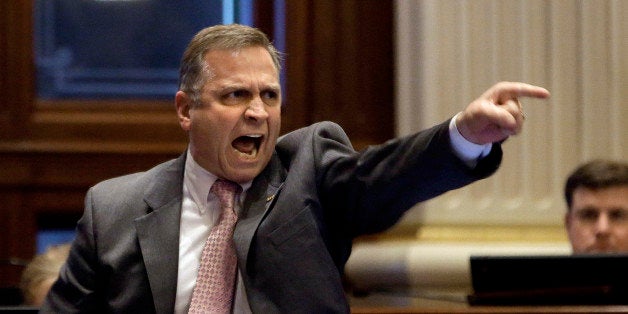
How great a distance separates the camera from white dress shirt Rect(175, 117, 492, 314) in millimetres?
2605

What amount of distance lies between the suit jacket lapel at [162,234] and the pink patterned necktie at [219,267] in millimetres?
61

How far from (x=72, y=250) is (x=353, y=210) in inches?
26.6

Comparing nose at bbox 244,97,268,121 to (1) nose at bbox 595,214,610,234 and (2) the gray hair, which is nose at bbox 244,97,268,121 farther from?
(1) nose at bbox 595,214,610,234

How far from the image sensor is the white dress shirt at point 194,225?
8.55ft

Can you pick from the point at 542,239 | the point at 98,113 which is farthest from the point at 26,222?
the point at 542,239

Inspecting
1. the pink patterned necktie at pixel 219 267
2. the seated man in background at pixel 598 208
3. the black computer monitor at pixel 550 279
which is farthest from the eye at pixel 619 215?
the pink patterned necktie at pixel 219 267

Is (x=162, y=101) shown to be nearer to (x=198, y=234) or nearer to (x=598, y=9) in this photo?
(x=598, y=9)

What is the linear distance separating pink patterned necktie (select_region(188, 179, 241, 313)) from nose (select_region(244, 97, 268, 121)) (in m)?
0.20

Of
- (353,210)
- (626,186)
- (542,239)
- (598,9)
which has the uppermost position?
(598,9)

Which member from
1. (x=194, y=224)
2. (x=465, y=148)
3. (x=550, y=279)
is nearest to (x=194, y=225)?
(x=194, y=224)

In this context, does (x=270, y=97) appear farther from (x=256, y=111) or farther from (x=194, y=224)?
(x=194, y=224)

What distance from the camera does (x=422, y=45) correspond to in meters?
4.54

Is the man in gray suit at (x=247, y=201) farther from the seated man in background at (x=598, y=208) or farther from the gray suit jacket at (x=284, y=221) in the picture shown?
the seated man in background at (x=598, y=208)

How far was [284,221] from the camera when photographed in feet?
8.38
